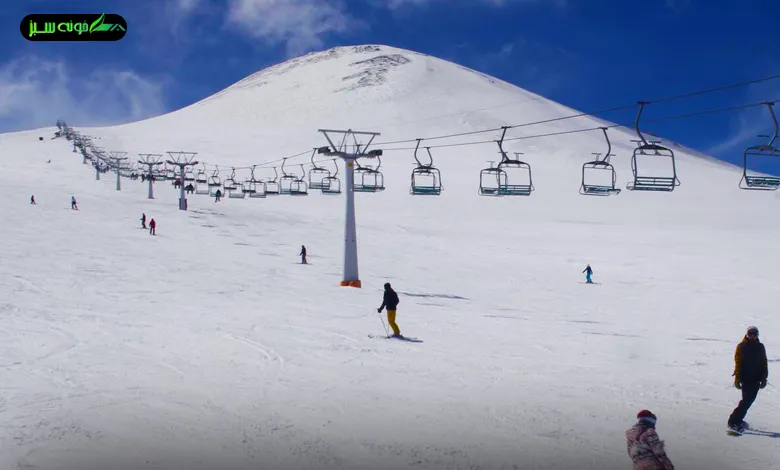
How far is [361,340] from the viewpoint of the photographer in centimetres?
1459

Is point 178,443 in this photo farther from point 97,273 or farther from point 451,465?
point 97,273

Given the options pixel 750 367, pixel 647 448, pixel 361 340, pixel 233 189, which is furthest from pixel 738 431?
pixel 233 189

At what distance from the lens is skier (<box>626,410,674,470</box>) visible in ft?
17.2

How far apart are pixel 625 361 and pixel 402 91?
16432 centimetres

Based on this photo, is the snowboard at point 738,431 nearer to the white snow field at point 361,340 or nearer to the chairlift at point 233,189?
the white snow field at point 361,340

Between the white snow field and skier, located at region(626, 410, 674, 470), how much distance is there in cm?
238

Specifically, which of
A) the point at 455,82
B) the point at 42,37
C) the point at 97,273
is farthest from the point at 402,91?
the point at 42,37

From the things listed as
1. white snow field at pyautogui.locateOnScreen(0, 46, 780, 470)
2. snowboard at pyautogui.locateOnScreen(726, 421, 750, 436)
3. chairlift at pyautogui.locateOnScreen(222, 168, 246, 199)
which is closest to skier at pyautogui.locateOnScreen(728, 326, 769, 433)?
snowboard at pyautogui.locateOnScreen(726, 421, 750, 436)

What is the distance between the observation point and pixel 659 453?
5238 mm

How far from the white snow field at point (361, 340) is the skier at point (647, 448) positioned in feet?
7.81

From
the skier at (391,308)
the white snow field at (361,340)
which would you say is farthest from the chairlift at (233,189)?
the skier at (391,308)

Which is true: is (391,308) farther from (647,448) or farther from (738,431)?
(647,448)

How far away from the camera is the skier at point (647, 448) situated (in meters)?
5.23

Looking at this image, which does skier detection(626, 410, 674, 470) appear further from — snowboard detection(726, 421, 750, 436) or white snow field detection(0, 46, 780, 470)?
snowboard detection(726, 421, 750, 436)
